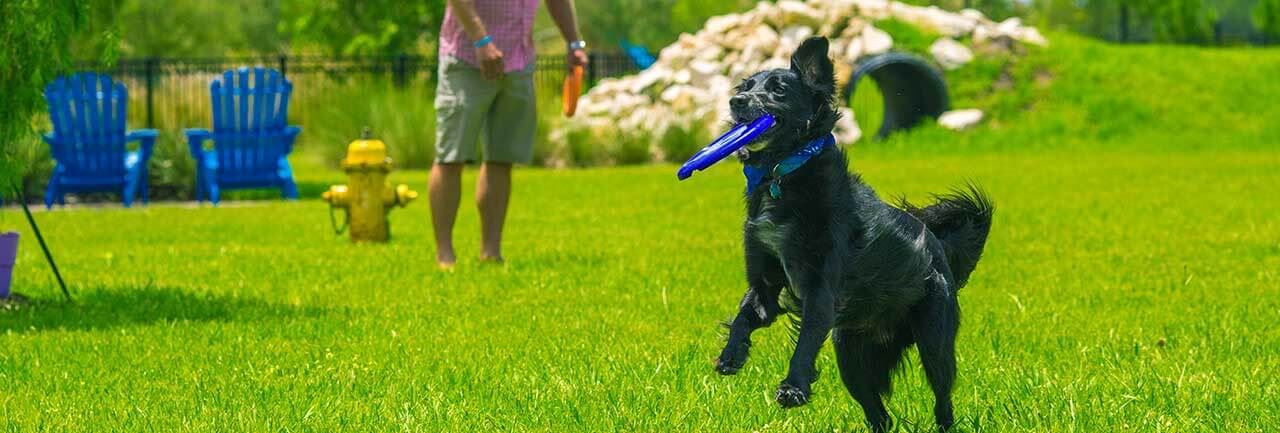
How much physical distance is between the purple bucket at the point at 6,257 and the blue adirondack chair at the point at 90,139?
7.98m

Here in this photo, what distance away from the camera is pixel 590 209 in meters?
14.7

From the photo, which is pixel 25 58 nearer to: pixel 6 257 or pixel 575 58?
pixel 6 257

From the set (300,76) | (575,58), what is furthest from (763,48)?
(575,58)

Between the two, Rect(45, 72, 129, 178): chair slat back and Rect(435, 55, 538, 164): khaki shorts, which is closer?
Rect(435, 55, 538, 164): khaki shorts

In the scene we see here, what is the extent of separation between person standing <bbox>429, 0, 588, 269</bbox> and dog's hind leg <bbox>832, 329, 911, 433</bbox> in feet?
16.4

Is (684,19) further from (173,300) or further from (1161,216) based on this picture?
(173,300)

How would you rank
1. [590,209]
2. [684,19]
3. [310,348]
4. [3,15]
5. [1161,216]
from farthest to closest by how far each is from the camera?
[684,19] → [590,209] → [1161,216] → [3,15] → [310,348]

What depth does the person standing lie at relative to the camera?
30.3ft

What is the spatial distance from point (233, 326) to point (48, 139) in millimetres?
9321

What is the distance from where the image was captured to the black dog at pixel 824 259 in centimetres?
377

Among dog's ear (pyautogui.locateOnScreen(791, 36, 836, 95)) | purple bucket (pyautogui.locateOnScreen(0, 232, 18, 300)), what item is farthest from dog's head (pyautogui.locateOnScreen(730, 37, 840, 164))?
purple bucket (pyautogui.locateOnScreen(0, 232, 18, 300))

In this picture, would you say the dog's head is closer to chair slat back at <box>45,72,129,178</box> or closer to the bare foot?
the bare foot

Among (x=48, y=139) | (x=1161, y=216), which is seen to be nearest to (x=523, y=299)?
(x=1161, y=216)

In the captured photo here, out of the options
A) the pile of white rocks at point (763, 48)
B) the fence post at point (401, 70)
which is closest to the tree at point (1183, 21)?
the pile of white rocks at point (763, 48)
